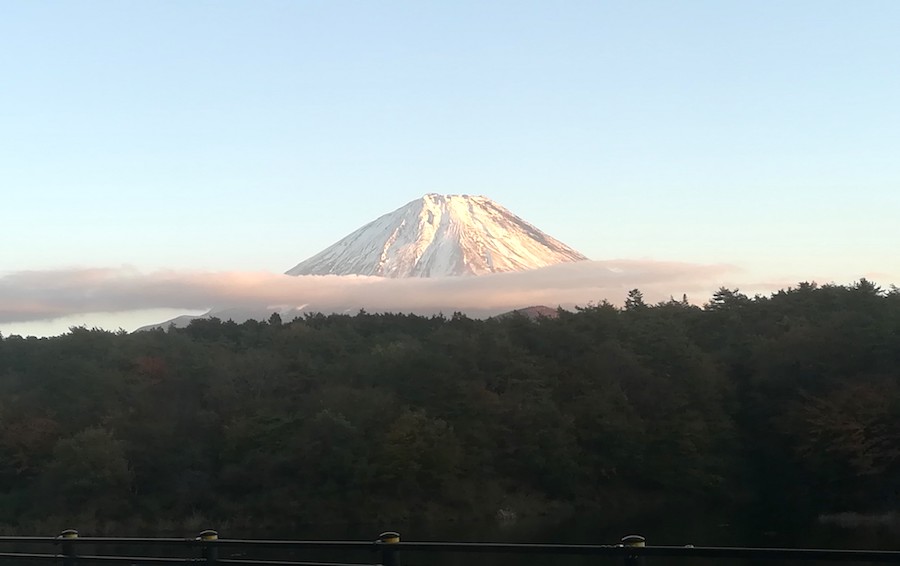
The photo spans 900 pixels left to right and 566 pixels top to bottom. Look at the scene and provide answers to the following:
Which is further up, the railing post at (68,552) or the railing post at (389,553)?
the railing post at (389,553)

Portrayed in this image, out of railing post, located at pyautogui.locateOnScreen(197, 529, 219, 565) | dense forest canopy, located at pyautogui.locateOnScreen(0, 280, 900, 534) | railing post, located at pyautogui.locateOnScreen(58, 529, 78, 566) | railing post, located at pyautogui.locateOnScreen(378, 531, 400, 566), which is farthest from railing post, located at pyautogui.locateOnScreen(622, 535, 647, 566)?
dense forest canopy, located at pyautogui.locateOnScreen(0, 280, 900, 534)

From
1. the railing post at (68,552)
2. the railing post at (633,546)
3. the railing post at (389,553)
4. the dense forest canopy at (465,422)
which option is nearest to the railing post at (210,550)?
the railing post at (68,552)

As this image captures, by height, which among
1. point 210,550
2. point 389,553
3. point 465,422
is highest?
point 389,553

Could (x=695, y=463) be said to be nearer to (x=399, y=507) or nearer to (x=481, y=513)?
(x=481, y=513)

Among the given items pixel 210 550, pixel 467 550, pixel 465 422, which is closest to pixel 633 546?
pixel 467 550

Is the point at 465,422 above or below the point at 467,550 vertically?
below

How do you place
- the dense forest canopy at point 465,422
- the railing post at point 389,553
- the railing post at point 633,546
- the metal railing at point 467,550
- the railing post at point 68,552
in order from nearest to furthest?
the metal railing at point 467,550, the railing post at point 633,546, the railing post at point 389,553, the railing post at point 68,552, the dense forest canopy at point 465,422

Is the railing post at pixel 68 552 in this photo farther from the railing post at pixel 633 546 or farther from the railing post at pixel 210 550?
the railing post at pixel 633 546

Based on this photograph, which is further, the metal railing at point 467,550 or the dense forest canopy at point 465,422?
the dense forest canopy at point 465,422

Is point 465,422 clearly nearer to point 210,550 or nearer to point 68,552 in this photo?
point 68,552

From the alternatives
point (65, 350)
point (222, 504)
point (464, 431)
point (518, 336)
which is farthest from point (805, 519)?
point (65, 350)
